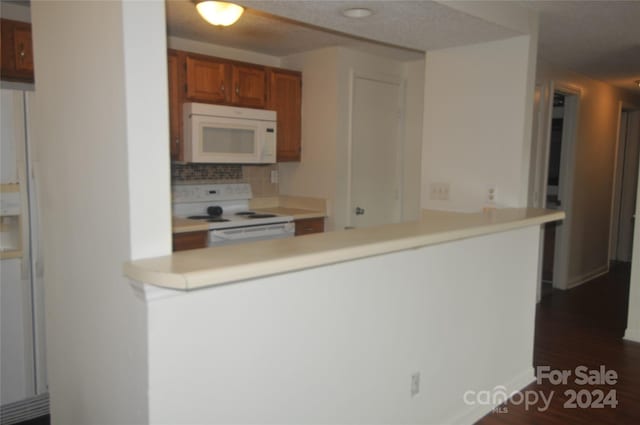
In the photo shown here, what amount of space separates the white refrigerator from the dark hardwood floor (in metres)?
2.41

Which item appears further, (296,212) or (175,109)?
(296,212)

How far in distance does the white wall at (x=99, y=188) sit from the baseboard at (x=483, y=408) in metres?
1.63

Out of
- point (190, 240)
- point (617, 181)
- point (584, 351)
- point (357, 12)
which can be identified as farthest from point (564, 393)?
point (617, 181)

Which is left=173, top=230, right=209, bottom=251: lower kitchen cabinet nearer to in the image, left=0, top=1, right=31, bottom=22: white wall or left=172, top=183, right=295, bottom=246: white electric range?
left=172, top=183, right=295, bottom=246: white electric range

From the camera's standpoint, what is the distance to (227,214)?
165 inches

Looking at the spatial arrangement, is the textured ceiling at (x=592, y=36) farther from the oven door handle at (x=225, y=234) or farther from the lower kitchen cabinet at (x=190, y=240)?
the lower kitchen cabinet at (x=190, y=240)

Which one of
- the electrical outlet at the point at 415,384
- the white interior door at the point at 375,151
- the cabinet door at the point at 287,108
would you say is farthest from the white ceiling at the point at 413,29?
the electrical outlet at the point at 415,384

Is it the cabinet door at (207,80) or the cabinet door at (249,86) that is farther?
the cabinet door at (249,86)

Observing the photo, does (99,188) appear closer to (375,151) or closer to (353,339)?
(353,339)

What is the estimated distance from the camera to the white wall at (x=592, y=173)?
507 cm

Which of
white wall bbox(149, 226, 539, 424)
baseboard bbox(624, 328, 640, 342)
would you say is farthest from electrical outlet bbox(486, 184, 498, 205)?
baseboard bbox(624, 328, 640, 342)

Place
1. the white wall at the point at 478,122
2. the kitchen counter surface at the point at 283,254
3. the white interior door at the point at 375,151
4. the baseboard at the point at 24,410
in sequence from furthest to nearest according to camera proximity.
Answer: the white interior door at the point at 375,151 < the white wall at the point at 478,122 < the baseboard at the point at 24,410 < the kitchen counter surface at the point at 283,254

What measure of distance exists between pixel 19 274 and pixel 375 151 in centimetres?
299

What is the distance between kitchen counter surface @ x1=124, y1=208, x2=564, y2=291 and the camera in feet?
4.10
